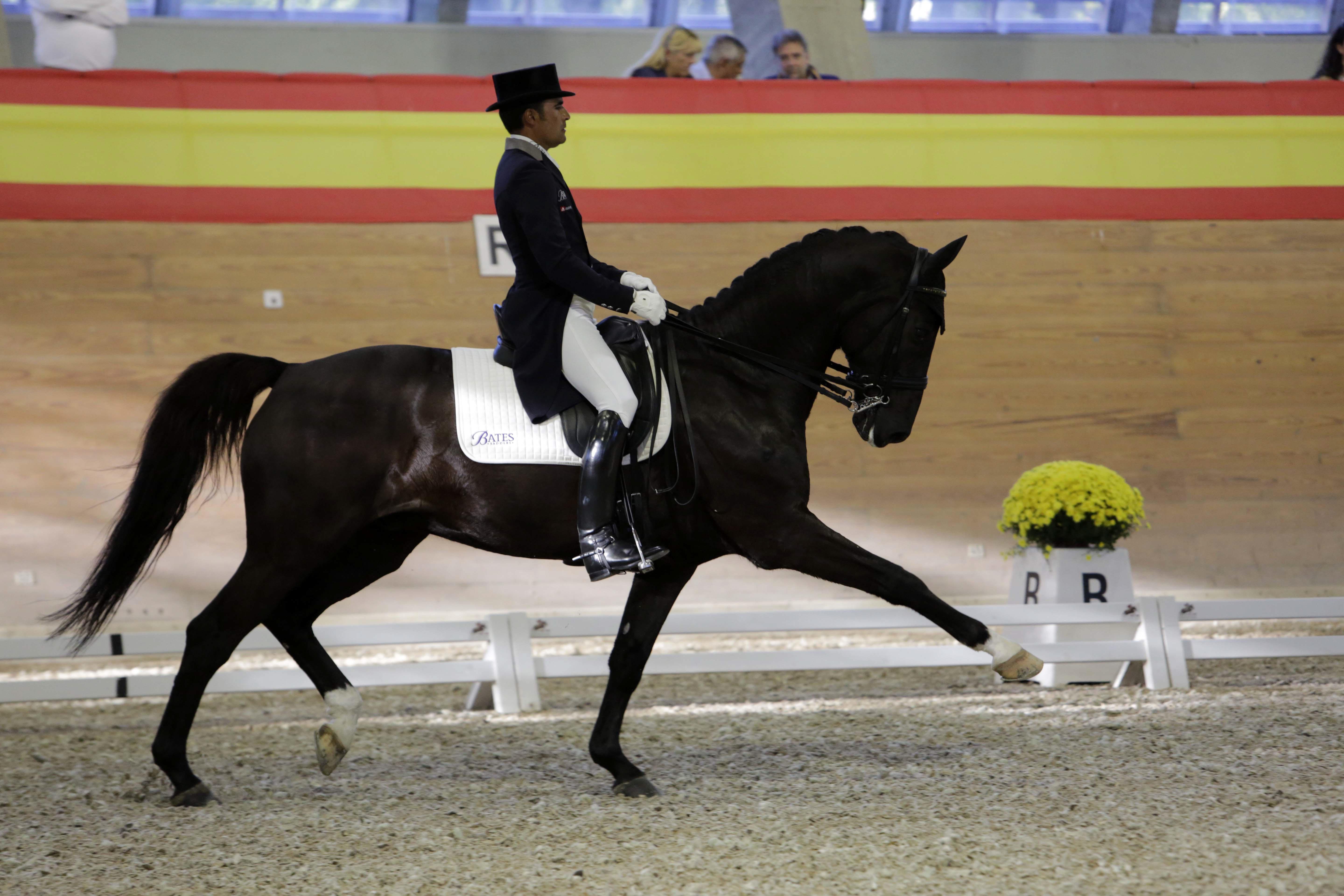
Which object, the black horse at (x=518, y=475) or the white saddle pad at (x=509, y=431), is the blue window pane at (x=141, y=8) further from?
the white saddle pad at (x=509, y=431)

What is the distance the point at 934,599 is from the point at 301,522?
6.21 ft

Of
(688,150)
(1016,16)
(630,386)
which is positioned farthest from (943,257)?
(1016,16)

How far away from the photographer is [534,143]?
3.43m

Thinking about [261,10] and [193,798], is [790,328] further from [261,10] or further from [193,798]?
[261,10]

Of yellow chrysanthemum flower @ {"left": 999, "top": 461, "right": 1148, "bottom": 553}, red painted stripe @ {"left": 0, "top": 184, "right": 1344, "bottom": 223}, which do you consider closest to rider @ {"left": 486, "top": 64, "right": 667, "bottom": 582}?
yellow chrysanthemum flower @ {"left": 999, "top": 461, "right": 1148, "bottom": 553}

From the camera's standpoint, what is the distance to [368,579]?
3.77 metres

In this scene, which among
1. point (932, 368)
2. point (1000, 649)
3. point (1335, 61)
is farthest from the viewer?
point (1335, 61)

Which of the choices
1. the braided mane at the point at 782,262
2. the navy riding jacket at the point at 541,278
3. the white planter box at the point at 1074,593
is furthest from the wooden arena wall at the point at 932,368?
the navy riding jacket at the point at 541,278

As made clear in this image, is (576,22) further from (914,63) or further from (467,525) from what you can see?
(467,525)

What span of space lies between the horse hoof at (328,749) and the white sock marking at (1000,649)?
6.58ft

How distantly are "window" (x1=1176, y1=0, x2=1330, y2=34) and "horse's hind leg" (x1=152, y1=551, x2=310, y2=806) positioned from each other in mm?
10006

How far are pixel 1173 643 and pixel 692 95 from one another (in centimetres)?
413

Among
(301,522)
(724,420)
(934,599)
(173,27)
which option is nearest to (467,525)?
(301,522)

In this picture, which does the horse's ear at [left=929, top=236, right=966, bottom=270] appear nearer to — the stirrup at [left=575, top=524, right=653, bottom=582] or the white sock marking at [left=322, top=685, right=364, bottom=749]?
the stirrup at [left=575, top=524, right=653, bottom=582]
